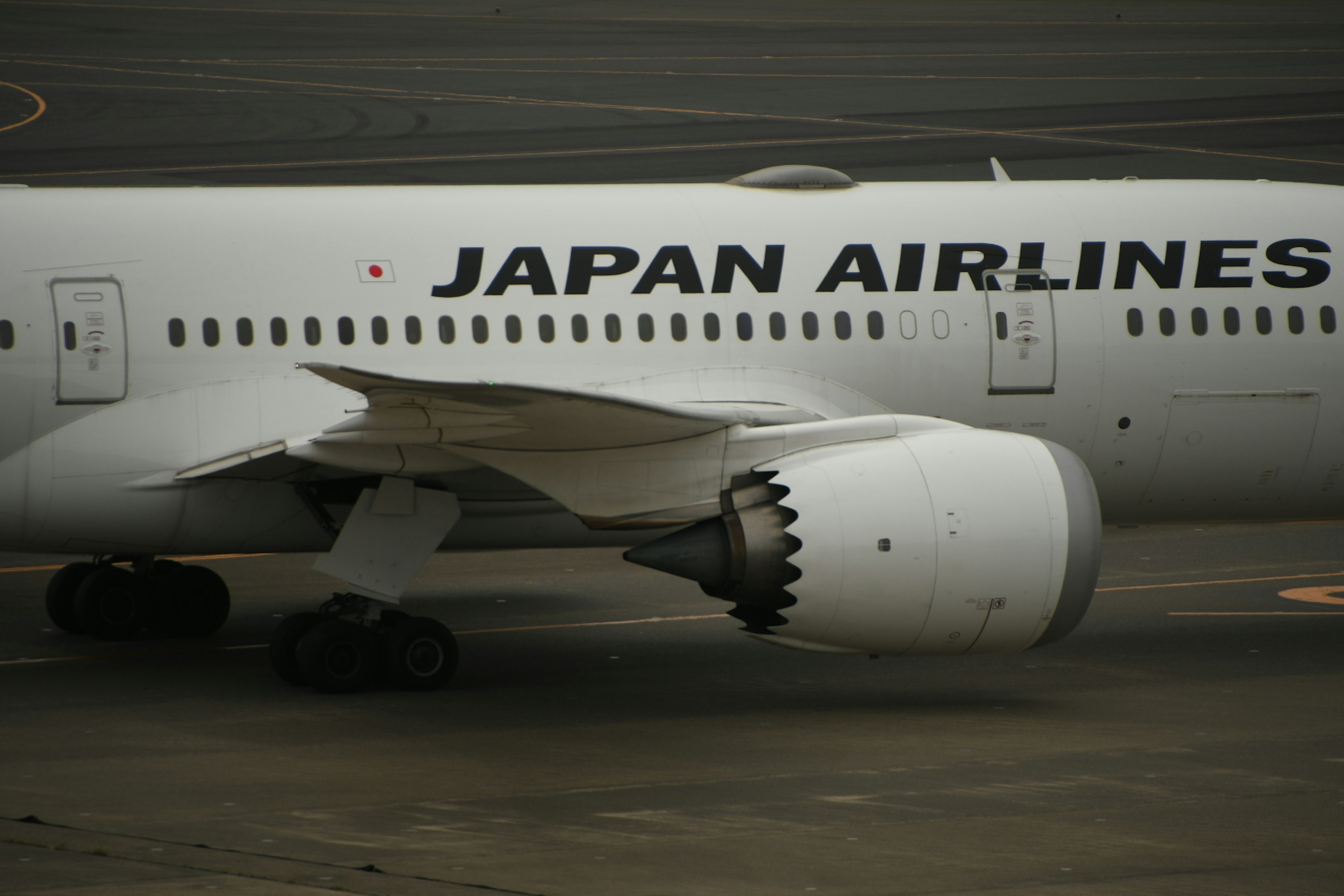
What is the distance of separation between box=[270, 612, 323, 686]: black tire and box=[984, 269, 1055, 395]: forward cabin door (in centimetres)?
679

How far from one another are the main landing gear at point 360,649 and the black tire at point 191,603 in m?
2.87

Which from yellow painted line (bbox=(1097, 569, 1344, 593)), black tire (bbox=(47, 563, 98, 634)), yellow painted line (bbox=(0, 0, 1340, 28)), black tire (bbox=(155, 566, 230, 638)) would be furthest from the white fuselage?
yellow painted line (bbox=(0, 0, 1340, 28))

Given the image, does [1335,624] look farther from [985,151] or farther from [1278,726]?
[985,151]

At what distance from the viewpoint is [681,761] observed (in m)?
13.3

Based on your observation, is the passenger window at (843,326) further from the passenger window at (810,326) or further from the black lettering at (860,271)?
the black lettering at (860,271)


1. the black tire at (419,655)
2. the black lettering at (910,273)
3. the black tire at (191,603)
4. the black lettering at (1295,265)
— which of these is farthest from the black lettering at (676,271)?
the black tire at (191,603)

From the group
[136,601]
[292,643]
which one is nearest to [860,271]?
[292,643]

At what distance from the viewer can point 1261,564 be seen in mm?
22906

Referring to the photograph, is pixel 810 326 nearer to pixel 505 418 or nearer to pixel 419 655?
pixel 505 418

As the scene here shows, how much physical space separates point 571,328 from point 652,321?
0.77 m

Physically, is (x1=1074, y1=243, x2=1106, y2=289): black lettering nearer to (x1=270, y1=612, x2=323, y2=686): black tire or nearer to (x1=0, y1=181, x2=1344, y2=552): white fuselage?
(x1=0, y1=181, x2=1344, y2=552): white fuselage

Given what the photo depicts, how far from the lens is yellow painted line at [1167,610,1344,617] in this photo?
770 inches

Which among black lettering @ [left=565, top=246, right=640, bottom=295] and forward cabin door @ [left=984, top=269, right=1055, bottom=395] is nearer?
black lettering @ [left=565, top=246, right=640, bottom=295]

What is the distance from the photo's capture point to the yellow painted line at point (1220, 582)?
21.3 meters
